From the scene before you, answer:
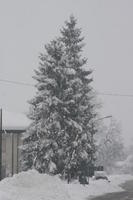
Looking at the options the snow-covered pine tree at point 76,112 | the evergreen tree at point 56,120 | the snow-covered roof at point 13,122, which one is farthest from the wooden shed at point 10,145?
the snow-covered pine tree at point 76,112

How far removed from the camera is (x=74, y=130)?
42.0m

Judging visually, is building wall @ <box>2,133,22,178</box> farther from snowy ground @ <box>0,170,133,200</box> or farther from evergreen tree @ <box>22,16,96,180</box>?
snowy ground @ <box>0,170,133,200</box>

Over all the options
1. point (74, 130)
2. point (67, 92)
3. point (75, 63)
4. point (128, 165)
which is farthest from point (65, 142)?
point (128, 165)

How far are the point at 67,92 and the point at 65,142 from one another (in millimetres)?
4148

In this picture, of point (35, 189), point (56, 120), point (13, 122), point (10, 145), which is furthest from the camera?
point (13, 122)

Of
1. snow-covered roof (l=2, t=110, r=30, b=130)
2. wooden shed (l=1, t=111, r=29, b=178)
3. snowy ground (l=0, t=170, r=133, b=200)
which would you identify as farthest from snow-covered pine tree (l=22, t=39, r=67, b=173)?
snow-covered roof (l=2, t=110, r=30, b=130)

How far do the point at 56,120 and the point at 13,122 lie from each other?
12121 mm

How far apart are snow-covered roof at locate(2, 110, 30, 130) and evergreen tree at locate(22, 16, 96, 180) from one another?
7.03m

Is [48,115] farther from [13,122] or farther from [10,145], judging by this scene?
[13,122]

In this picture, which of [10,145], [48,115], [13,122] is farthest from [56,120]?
[13,122]

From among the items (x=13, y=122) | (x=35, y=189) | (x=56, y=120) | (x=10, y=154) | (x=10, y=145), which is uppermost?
(x=13, y=122)

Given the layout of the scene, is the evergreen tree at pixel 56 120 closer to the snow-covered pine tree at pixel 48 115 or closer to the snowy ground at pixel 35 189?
Result: the snow-covered pine tree at pixel 48 115

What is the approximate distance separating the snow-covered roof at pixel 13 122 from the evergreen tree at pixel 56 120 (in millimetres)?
7028

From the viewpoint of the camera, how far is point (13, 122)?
172 feet
